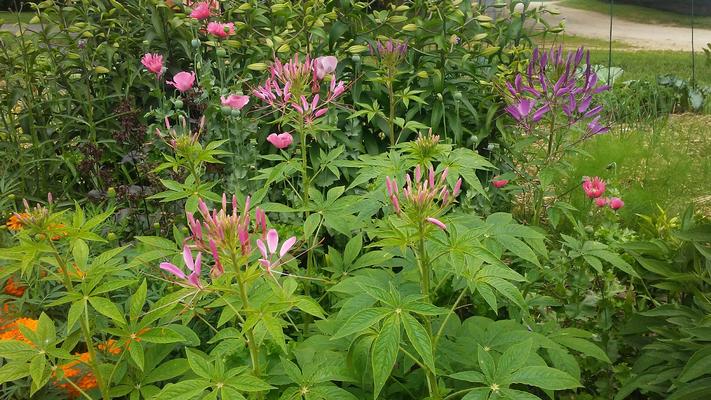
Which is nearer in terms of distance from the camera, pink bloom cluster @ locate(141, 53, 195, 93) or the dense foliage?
the dense foliage

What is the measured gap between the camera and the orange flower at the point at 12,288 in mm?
2078

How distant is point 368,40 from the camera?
119 inches

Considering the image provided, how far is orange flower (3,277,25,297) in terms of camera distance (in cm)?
208

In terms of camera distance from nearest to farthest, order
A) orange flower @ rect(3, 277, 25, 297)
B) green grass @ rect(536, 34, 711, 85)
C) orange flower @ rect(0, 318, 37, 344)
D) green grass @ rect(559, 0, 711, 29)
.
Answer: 1. orange flower @ rect(0, 318, 37, 344)
2. orange flower @ rect(3, 277, 25, 297)
3. green grass @ rect(536, 34, 711, 85)
4. green grass @ rect(559, 0, 711, 29)

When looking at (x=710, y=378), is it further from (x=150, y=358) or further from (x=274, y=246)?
(x=150, y=358)

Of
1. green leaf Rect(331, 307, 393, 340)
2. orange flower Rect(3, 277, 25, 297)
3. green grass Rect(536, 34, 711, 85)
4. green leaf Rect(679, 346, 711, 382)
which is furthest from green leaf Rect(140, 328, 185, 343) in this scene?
green grass Rect(536, 34, 711, 85)

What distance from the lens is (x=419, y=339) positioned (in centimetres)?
120

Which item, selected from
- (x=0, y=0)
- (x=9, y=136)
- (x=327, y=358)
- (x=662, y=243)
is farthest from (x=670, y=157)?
(x=0, y=0)

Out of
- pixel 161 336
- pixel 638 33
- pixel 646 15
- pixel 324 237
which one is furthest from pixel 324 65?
pixel 646 15

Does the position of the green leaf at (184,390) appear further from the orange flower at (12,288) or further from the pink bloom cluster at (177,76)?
the pink bloom cluster at (177,76)

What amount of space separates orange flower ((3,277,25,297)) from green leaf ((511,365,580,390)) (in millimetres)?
1607

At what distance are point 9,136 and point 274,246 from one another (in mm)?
2332

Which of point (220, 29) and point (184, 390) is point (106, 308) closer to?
point (184, 390)

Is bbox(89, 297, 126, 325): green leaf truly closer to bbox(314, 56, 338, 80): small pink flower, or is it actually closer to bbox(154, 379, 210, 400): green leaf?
bbox(154, 379, 210, 400): green leaf
